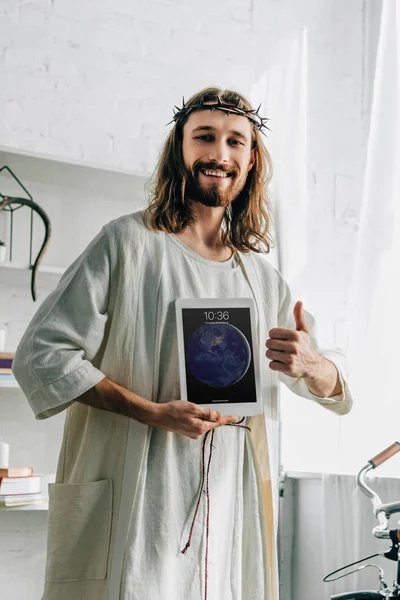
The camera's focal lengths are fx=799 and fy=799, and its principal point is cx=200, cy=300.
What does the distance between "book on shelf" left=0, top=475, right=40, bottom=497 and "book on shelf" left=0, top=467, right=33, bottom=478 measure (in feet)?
0.04

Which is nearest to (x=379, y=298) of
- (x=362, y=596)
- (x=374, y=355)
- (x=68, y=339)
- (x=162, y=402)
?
(x=374, y=355)

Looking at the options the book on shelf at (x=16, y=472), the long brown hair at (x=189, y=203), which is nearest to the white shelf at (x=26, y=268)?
the book on shelf at (x=16, y=472)

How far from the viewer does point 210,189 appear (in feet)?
5.02

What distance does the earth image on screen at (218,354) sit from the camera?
1.38 m

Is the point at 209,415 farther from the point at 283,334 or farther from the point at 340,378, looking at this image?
the point at 340,378

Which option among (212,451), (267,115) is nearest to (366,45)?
(267,115)

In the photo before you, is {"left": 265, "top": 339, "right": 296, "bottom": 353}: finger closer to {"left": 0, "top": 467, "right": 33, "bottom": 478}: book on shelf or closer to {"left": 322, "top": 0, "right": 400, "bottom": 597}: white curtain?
{"left": 322, "top": 0, "right": 400, "bottom": 597}: white curtain

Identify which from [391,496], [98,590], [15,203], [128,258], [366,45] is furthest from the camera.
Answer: [366,45]

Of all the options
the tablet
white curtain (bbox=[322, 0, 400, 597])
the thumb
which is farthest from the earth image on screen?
white curtain (bbox=[322, 0, 400, 597])

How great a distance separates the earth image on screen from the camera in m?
1.38

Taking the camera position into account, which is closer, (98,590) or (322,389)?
(98,590)

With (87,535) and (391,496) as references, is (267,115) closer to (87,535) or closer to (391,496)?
(391,496)

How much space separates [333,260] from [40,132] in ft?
3.87

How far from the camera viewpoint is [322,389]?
1.51 m
